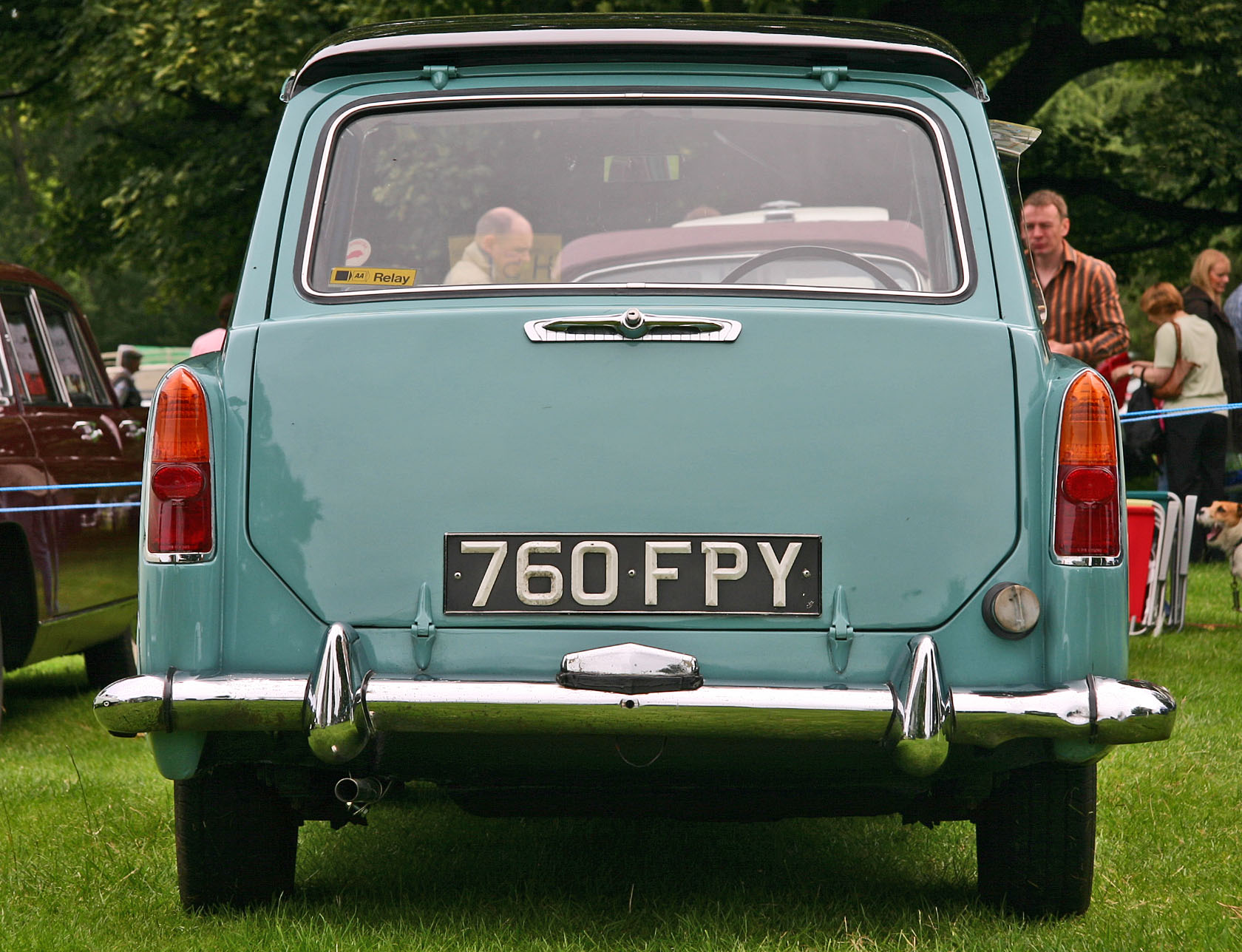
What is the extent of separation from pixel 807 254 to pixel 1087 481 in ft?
2.79

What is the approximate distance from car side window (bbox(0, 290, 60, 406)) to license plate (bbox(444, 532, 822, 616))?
184 inches

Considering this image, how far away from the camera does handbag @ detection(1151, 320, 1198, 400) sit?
11070mm

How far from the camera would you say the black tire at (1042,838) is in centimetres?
362

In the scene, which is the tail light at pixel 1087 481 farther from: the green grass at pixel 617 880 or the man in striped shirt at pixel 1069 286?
the man in striped shirt at pixel 1069 286

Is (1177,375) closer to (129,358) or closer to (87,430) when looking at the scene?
(87,430)

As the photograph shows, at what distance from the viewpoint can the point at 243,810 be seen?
3686mm

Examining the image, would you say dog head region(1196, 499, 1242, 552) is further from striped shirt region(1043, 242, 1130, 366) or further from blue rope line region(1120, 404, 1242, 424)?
striped shirt region(1043, 242, 1130, 366)

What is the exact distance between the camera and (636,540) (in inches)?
127

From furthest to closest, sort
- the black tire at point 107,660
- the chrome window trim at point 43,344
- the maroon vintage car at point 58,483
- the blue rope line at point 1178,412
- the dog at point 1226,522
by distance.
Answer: the dog at point 1226,522
the black tire at point 107,660
the chrome window trim at point 43,344
the blue rope line at point 1178,412
the maroon vintage car at point 58,483

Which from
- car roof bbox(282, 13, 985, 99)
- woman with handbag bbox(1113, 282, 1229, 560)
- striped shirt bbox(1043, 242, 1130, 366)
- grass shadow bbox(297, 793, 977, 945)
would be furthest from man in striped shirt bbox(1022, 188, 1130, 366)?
car roof bbox(282, 13, 985, 99)

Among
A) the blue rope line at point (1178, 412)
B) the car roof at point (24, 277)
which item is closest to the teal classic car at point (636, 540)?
the blue rope line at point (1178, 412)

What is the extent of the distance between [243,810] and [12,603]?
3.84 metres

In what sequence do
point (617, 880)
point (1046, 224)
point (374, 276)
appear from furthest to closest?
point (1046, 224) → point (617, 880) → point (374, 276)

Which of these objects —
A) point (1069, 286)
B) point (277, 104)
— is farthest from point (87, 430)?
point (277, 104)
